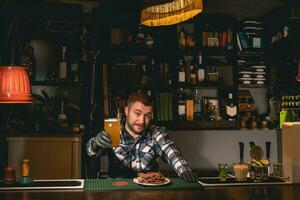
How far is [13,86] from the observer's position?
2.64 m

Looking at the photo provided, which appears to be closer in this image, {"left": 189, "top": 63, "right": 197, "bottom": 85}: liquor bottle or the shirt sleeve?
the shirt sleeve

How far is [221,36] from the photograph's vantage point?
4.68 meters

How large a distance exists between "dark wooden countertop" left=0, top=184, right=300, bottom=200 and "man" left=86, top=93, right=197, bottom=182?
2.38ft

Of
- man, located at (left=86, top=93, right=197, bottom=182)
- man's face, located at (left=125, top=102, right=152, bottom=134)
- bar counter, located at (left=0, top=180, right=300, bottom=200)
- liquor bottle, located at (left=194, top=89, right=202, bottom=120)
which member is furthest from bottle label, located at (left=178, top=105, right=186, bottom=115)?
bar counter, located at (left=0, top=180, right=300, bottom=200)

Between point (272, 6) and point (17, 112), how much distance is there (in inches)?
135

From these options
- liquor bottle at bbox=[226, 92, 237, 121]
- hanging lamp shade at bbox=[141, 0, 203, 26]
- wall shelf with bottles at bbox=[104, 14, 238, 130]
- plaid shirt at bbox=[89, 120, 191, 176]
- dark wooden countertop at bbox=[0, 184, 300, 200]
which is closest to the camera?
dark wooden countertop at bbox=[0, 184, 300, 200]

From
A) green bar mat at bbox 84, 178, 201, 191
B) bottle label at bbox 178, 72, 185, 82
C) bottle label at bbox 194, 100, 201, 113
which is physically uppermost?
bottle label at bbox 178, 72, 185, 82

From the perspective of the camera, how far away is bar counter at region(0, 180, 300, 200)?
1.90 meters

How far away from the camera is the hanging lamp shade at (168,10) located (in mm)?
2262

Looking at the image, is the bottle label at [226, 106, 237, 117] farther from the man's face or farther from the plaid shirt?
the man's face

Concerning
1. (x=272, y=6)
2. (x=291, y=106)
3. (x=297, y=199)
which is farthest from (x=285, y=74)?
(x=297, y=199)

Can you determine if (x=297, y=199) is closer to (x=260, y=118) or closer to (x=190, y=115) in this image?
(x=190, y=115)

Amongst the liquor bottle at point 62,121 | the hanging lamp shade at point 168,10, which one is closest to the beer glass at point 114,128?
the hanging lamp shade at point 168,10

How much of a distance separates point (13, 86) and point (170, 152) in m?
1.21
